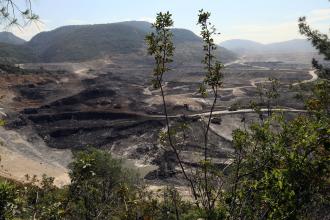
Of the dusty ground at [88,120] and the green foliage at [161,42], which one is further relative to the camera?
the dusty ground at [88,120]

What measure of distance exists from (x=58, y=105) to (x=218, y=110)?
3573 cm

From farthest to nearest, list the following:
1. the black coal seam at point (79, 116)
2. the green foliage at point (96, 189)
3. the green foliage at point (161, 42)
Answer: the black coal seam at point (79, 116)
the green foliage at point (96, 189)
the green foliage at point (161, 42)

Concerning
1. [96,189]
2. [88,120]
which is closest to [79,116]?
[88,120]

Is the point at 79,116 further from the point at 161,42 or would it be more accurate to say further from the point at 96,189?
the point at 161,42

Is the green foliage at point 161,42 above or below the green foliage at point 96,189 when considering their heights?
above

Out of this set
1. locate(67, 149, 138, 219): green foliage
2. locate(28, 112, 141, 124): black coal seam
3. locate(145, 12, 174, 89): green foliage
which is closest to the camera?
locate(145, 12, 174, 89): green foliage

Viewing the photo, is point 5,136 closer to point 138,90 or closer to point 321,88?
point 138,90

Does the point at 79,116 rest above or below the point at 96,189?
below

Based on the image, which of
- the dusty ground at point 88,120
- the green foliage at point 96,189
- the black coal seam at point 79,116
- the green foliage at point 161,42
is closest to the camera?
the green foliage at point 161,42

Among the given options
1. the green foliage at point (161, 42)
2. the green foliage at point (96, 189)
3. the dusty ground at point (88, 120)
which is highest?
the green foliage at point (161, 42)

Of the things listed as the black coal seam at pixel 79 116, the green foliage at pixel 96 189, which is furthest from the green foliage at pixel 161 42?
the black coal seam at pixel 79 116

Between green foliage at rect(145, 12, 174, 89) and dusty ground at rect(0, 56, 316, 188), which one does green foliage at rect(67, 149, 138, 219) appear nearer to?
green foliage at rect(145, 12, 174, 89)

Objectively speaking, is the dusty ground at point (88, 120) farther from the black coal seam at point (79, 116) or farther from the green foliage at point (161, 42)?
the green foliage at point (161, 42)

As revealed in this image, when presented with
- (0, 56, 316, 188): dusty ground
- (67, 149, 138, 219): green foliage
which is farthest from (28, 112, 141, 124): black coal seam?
(67, 149, 138, 219): green foliage
